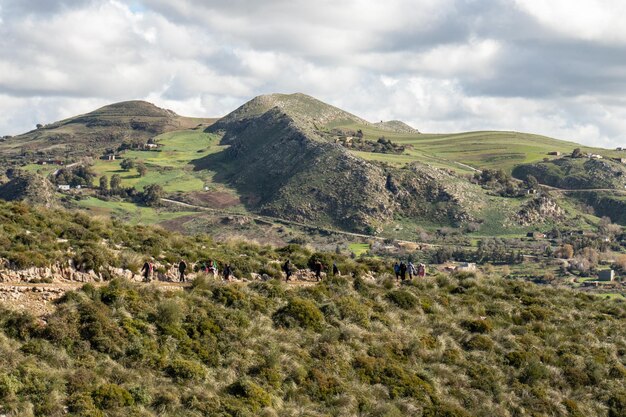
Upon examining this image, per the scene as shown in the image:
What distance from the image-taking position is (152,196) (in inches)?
7470

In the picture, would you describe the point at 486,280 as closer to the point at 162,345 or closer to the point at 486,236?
the point at 162,345

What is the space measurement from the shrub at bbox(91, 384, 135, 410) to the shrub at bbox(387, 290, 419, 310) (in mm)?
20465

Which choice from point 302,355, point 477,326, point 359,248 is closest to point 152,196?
point 359,248

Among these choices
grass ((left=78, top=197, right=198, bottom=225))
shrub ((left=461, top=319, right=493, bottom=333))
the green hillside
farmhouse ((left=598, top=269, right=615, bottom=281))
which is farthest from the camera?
grass ((left=78, top=197, right=198, bottom=225))

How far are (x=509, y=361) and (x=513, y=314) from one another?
8.04 m

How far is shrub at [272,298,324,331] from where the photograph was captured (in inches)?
1390

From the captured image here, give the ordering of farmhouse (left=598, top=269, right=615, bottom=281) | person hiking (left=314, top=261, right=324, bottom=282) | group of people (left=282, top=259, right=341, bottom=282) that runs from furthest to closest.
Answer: farmhouse (left=598, top=269, right=615, bottom=281), person hiking (left=314, top=261, right=324, bottom=282), group of people (left=282, top=259, right=341, bottom=282)

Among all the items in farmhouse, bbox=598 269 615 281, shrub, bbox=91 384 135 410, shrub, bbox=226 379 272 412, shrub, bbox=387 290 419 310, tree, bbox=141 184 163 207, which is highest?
tree, bbox=141 184 163 207

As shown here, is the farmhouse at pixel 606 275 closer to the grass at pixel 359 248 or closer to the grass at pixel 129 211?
the grass at pixel 359 248

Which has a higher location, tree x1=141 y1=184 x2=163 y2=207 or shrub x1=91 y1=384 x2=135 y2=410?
tree x1=141 y1=184 x2=163 y2=207

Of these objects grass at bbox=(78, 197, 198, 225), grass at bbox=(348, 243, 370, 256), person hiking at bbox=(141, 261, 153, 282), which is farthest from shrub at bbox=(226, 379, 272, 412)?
grass at bbox=(78, 197, 198, 225)

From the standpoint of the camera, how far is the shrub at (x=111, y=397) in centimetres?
2430

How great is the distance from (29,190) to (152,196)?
33.5m

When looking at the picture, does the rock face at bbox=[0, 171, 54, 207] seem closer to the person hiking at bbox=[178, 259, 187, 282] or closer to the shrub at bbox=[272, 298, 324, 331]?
the person hiking at bbox=[178, 259, 187, 282]
